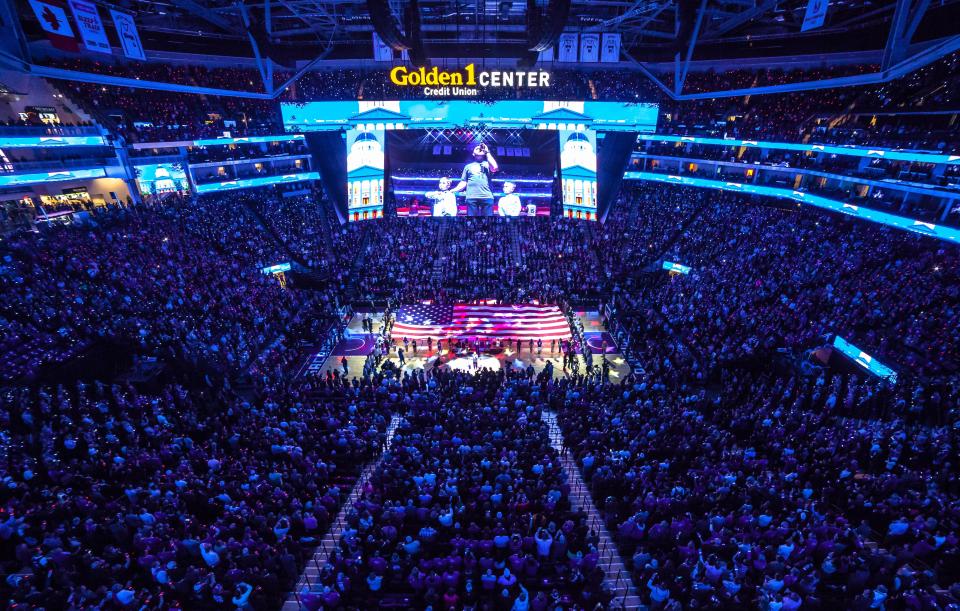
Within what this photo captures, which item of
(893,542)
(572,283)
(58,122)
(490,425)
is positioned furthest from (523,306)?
(58,122)

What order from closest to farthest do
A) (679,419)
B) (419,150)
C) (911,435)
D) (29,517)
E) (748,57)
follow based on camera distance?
(29,517) → (911,435) → (679,419) → (748,57) → (419,150)

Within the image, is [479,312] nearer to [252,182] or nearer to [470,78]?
[470,78]

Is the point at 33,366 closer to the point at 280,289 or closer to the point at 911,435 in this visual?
the point at 280,289

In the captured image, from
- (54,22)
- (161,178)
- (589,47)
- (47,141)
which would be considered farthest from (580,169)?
(47,141)

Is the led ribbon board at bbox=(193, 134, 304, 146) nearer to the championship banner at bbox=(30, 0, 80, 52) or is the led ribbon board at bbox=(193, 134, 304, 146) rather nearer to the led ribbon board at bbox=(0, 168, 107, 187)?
the led ribbon board at bbox=(0, 168, 107, 187)

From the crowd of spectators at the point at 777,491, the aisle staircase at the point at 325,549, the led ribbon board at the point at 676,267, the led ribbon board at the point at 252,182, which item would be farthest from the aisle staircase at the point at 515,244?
the aisle staircase at the point at 325,549

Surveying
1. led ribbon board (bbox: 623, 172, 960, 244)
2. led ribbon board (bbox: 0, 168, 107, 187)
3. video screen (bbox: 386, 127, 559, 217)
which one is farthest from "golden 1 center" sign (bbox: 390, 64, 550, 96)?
led ribbon board (bbox: 0, 168, 107, 187)

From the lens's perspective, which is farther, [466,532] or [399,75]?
[399,75]
